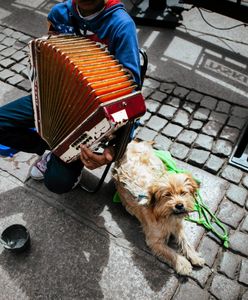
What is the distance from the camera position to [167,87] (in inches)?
181

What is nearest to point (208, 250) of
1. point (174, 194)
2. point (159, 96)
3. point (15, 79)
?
point (174, 194)

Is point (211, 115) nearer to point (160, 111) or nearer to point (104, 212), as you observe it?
point (160, 111)

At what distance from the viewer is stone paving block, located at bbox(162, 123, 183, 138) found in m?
3.97

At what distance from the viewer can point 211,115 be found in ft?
13.8

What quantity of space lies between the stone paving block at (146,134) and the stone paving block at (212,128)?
24.3 inches

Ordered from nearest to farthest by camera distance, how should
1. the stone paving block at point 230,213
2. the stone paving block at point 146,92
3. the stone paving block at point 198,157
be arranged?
the stone paving block at point 230,213
the stone paving block at point 198,157
the stone paving block at point 146,92

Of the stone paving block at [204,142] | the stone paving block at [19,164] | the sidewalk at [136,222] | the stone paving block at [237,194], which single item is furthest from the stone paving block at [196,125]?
the stone paving block at [19,164]

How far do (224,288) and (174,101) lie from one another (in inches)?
94.4

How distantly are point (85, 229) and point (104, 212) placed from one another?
255 mm

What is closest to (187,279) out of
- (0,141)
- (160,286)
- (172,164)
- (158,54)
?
(160,286)

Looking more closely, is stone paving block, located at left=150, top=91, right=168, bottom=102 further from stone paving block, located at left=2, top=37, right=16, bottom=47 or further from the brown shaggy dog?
stone paving block, located at left=2, top=37, right=16, bottom=47

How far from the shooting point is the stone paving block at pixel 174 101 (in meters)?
4.34

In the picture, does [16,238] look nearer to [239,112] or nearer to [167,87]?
[167,87]

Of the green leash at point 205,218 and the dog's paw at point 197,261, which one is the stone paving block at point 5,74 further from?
the dog's paw at point 197,261
